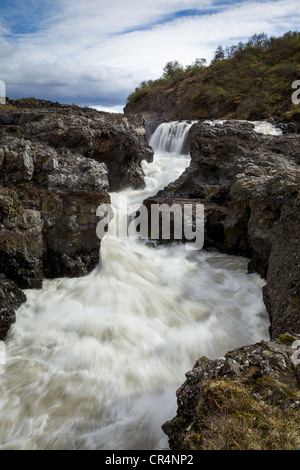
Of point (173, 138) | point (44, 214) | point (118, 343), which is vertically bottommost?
point (118, 343)

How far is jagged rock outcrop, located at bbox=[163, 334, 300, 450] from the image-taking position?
2.28 metres

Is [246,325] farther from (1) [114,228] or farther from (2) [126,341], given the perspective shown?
(1) [114,228]

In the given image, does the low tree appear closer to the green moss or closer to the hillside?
the hillside

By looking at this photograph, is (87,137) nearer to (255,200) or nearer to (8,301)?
(255,200)

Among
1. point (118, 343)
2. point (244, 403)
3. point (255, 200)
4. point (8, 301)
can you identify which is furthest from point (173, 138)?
point (244, 403)

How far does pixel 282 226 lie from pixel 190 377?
3.62 metres

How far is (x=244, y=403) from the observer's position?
2.55 m

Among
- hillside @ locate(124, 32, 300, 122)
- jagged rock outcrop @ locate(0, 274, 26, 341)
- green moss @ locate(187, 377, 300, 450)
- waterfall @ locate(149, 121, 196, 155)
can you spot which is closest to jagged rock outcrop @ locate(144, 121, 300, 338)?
green moss @ locate(187, 377, 300, 450)

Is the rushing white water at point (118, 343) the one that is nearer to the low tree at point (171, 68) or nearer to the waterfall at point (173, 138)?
the waterfall at point (173, 138)

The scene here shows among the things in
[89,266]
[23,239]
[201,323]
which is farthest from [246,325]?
[23,239]

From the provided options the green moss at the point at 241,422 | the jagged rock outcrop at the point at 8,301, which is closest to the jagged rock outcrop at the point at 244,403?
the green moss at the point at 241,422

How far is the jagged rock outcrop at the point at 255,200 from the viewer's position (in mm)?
5090

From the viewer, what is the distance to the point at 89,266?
25.6ft

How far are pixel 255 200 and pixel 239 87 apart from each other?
1155 inches
